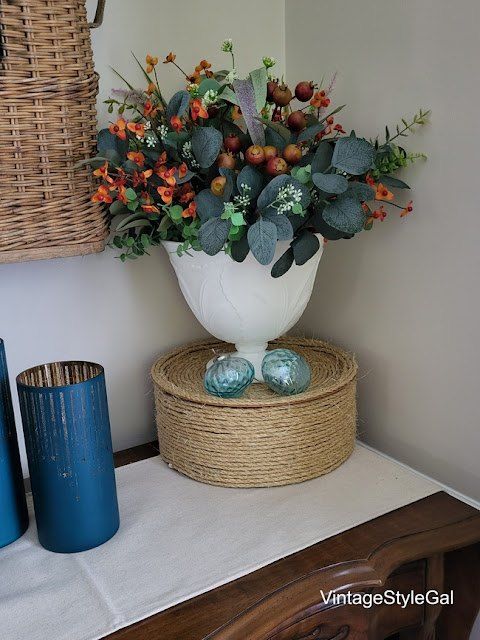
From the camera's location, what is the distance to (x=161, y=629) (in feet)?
2.58

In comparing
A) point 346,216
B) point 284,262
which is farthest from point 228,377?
point 346,216

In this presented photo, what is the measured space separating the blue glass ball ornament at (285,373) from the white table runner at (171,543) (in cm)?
15

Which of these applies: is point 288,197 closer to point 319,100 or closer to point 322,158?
point 322,158

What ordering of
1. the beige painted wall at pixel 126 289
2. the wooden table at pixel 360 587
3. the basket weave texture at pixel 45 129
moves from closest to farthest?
the wooden table at pixel 360 587, the basket weave texture at pixel 45 129, the beige painted wall at pixel 126 289

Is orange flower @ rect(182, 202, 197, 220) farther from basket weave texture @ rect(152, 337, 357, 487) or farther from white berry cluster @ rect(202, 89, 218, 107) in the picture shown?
basket weave texture @ rect(152, 337, 357, 487)

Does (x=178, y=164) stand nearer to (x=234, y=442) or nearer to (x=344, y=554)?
(x=234, y=442)

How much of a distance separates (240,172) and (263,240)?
0.11 m

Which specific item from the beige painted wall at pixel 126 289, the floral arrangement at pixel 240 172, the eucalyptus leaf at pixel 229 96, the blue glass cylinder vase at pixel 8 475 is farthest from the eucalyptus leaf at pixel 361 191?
the blue glass cylinder vase at pixel 8 475

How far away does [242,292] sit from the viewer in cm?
105

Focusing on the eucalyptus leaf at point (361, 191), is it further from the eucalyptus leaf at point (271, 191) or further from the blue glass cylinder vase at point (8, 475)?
the blue glass cylinder vase at point (8, 475)

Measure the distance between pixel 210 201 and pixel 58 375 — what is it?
1.07 feet

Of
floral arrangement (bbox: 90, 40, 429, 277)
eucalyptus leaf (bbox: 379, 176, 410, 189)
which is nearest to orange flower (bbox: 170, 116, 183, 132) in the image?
floral arrangement (bbox: 90, 40, 429, 277)

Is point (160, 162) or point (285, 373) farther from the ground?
point (160, 162)

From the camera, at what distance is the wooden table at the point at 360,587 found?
0.78 meters
